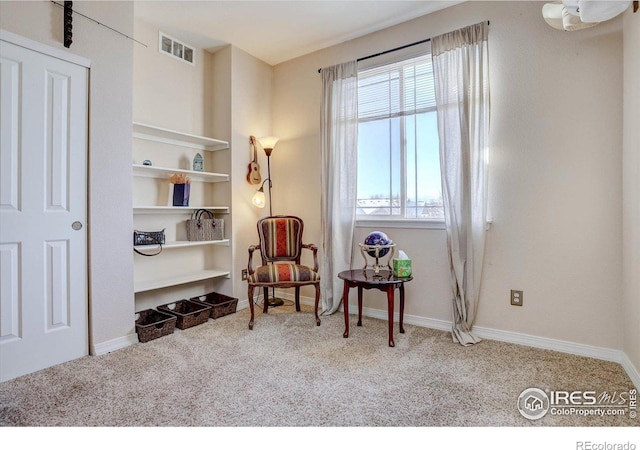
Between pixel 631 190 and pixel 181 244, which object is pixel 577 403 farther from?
pixel 181 244

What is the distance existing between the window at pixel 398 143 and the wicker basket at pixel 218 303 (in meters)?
1.52

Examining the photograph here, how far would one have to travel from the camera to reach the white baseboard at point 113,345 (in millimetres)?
2305

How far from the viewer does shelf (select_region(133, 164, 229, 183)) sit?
111 inches

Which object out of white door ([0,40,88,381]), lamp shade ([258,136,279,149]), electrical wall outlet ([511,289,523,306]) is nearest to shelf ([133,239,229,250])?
white door ([0,40,88,381])

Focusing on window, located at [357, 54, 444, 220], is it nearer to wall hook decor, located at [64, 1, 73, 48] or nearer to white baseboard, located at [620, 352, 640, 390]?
white baseboard, located at [620, 352, 640, 390]

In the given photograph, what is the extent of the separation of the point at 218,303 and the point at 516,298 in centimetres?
262

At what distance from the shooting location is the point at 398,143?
3035mm

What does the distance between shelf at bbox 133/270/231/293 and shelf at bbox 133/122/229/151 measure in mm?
1277

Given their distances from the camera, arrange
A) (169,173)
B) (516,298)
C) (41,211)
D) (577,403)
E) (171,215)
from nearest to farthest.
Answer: (577,403)
(41,211)
(516,298)
(169,173)
(171,215)

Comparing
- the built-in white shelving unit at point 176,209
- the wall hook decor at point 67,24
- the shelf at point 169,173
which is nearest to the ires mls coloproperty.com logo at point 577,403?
the built-in white shelving unit at point 176,209

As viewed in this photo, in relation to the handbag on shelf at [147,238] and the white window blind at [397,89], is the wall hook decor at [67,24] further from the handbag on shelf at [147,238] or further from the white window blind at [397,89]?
the white window blind at [397,89]

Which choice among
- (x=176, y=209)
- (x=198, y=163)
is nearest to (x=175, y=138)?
(x=198, y=163)

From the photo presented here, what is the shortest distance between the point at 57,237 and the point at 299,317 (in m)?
1.96

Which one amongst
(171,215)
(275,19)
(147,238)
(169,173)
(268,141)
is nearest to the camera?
(147,238)
